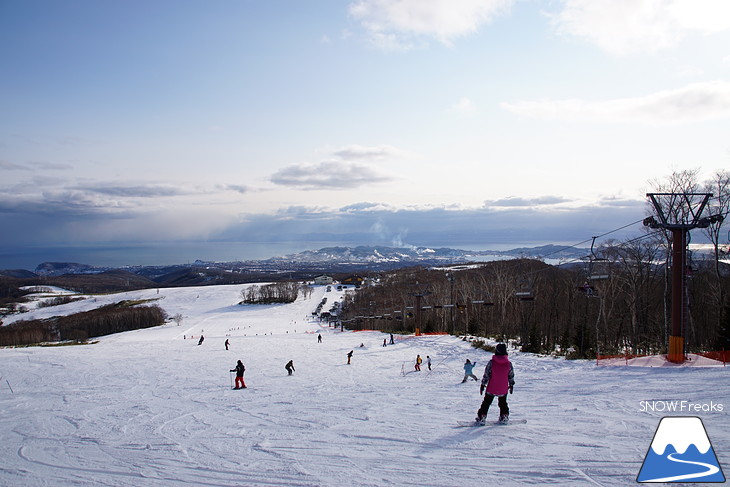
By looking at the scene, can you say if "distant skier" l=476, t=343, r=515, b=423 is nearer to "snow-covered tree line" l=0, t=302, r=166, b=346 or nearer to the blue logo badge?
the blue logo badge

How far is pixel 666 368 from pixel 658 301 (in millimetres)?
26605

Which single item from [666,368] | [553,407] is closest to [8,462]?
[553,407]

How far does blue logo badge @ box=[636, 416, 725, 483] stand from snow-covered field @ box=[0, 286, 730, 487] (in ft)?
0.61

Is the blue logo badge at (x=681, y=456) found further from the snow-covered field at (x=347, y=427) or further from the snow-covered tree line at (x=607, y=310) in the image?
the snow-covered tree line at (x=607, y=310)

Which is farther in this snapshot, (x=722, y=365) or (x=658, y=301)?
(x=658, y=301)

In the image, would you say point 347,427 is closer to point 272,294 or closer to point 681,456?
point 681,456

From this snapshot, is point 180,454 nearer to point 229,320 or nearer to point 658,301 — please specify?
point 658,301

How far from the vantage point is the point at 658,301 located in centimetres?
3572

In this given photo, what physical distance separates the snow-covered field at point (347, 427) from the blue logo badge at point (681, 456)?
186 mm

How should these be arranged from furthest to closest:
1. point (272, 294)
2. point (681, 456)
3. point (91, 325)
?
1. point (272, 294)
2. point (91, 325)
3. point (681, 456)

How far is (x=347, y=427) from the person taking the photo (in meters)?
9.67

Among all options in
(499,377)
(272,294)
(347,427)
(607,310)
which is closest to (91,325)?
(272,294)

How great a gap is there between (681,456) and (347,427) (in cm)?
605

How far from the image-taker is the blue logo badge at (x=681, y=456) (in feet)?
18.3
